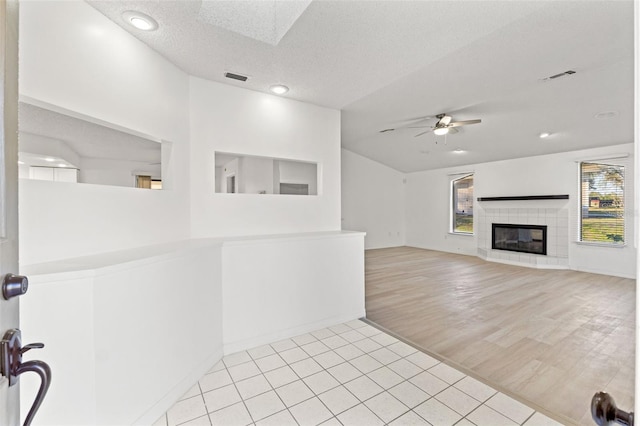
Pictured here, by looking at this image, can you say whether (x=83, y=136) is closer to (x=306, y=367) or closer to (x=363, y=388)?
(x=306, y=367)

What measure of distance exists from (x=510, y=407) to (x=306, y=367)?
143 centimetres

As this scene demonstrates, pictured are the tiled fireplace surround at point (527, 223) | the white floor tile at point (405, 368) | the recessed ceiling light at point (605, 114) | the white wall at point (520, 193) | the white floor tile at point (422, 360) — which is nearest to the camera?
the white floor tile at point (405, 368)

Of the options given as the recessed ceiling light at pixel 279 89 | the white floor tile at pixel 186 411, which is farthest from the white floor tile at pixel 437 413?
the recessed ceiling light at pixel 279 89

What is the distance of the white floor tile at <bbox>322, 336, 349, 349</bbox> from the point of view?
258 cm

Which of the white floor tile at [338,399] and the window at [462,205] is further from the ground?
the window at [462,205]

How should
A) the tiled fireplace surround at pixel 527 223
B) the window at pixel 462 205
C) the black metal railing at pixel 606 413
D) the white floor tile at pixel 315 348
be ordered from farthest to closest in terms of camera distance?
the window at pixel 462 205
the tiled fireplace surround at pixel 527 223
the white floor tile at pixel 315 348
the black metal railing at pixel 606 413

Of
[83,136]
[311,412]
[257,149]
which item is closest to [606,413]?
[311,412]

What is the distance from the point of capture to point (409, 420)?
1.66 metres

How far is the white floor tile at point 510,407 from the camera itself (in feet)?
5.52

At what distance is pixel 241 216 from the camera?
9.44 ft

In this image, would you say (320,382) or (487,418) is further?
(320,382)

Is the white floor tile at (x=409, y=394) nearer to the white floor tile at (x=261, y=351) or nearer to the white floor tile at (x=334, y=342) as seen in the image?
the white floor tile at (x=334, y=342)

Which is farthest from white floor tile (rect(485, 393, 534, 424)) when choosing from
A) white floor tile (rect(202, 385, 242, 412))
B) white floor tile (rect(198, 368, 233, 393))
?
white floor tile (rect(198, 368, 233, 393))

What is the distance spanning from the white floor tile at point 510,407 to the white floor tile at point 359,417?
78 centimetres
